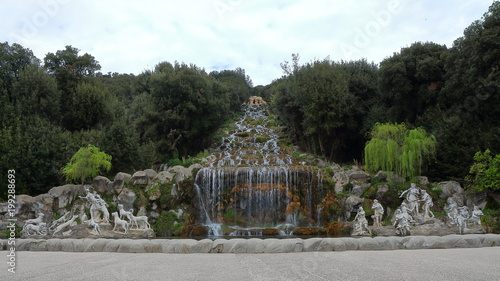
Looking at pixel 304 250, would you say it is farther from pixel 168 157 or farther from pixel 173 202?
pixel 168 157

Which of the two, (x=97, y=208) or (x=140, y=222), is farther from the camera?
(x=97, y=208)

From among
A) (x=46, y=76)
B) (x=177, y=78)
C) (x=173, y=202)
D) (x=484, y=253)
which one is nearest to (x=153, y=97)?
(x=177, y=78)

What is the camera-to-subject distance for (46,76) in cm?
2706

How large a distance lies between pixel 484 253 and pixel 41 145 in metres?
23.9

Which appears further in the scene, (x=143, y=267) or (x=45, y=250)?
(x=45, y=250)

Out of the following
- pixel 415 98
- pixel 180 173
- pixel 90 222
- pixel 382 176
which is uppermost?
pixel 415 98

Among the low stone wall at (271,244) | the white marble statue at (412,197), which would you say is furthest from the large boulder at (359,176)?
the low stone wall at (271,244)

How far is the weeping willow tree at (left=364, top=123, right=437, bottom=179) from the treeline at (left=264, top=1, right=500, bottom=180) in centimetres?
272

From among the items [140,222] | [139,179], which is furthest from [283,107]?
[140,222]

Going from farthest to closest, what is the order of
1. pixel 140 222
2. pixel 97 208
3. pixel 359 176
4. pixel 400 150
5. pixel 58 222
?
1. pixel 359 176
2. pixel 400 150
3. pixel 97 208
4. pixel 140 222
5. pixel 58 222

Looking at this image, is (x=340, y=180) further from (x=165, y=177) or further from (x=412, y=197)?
(x=165, y=177)

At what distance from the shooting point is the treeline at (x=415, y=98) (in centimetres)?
2194

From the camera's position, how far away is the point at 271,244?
10.1 m

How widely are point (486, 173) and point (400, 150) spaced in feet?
14.1
